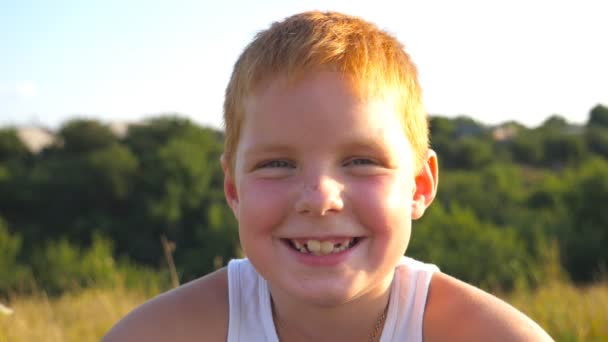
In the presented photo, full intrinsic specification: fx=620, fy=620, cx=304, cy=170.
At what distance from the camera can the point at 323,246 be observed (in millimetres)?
1527

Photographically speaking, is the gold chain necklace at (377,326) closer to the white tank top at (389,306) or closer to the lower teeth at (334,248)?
the white tank top at (389,306)

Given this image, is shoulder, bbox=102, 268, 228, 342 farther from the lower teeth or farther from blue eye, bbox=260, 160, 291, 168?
blue eye, bbox=260, 160, 291, 168

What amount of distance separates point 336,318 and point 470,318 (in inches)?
14.8

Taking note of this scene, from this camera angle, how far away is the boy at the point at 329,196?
58.4 inches

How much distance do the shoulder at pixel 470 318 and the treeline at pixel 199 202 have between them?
71.8ft

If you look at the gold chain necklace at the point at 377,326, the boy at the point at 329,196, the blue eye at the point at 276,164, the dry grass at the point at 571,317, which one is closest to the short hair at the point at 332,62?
the boy at the point at 329,196

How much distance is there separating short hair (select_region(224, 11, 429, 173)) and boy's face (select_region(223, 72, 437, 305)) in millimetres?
41

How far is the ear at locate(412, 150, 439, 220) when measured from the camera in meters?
1.79

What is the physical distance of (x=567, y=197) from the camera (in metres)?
31.7

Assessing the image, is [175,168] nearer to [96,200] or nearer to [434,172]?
[96,200]

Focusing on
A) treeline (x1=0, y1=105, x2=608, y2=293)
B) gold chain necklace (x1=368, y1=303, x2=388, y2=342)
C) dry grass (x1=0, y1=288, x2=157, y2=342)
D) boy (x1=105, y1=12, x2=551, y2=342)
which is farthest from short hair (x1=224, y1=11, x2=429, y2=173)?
treeline (x1=0, y1=105, x2=608, y2=293)

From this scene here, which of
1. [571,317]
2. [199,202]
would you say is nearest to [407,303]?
[571,317]

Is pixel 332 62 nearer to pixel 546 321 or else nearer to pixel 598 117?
pixel 546 321

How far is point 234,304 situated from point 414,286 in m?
0.55
